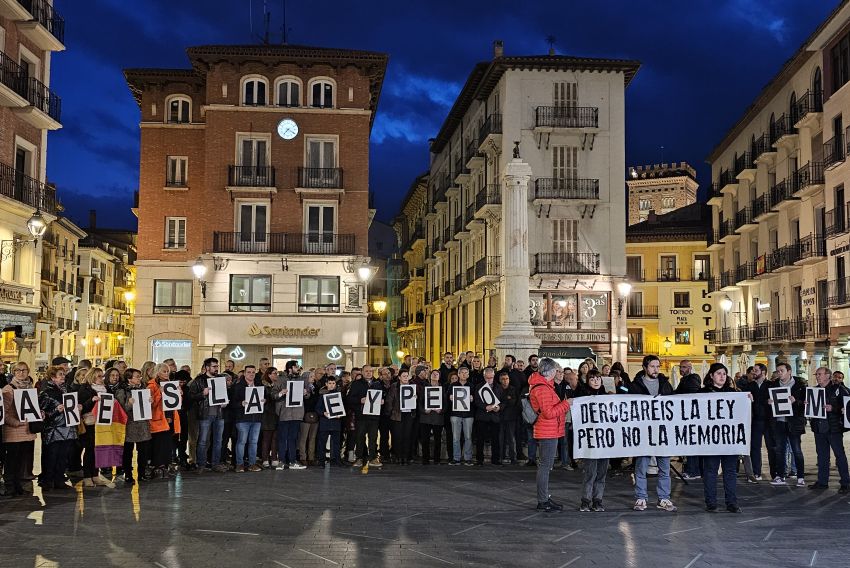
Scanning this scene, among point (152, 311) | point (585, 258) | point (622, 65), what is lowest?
point (152, 311)

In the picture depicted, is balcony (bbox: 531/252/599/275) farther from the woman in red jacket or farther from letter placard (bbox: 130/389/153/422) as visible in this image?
the woman in red jacket

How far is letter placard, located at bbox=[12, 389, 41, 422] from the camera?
1412cm

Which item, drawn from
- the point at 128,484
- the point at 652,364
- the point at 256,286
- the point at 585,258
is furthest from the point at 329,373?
the point at 585,258

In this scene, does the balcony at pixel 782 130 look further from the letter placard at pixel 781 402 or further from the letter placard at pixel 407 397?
the letter placard at pixel 407 397

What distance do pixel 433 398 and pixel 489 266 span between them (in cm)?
3120

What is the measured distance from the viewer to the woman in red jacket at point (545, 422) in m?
12.5

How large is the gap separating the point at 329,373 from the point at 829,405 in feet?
30.9

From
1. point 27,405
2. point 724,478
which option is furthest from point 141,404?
point 724,478

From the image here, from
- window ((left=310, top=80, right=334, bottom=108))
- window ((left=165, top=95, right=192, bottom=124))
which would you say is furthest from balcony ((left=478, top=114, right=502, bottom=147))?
window ((left=165, top=95, right=192, bottom=124))

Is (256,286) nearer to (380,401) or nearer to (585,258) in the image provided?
(585,258)

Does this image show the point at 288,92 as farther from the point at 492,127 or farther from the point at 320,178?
the point at 492,127

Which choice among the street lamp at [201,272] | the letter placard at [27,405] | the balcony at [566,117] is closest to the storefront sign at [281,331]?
the street lamp at [201,272]

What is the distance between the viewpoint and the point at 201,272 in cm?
3753

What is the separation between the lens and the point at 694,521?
11812mm
